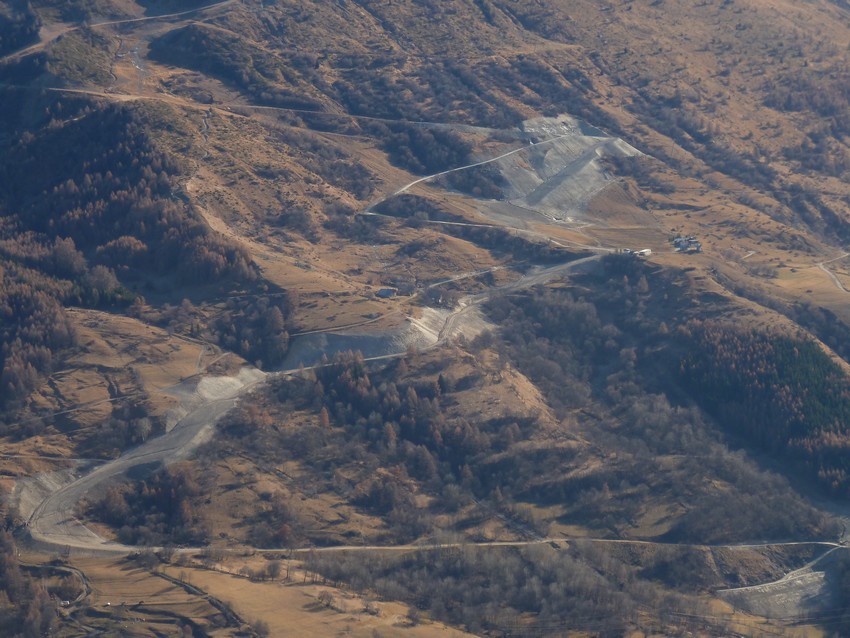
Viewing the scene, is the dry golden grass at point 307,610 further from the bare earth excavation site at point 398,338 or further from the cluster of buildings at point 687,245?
the cluster of buildings at point 687,245

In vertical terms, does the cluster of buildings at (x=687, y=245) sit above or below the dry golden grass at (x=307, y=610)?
above

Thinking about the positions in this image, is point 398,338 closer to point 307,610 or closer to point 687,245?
point 307,610

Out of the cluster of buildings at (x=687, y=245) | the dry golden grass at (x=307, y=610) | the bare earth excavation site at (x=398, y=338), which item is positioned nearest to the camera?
the dry golden grass at (x=307, y=610)

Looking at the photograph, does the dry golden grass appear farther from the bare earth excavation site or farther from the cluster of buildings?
the cluster of buildings

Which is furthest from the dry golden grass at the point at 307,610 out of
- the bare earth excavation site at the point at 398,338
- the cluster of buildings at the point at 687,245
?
the cluster of buildings at the point at 687,245

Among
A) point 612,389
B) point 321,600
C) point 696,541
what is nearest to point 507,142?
point 612,389

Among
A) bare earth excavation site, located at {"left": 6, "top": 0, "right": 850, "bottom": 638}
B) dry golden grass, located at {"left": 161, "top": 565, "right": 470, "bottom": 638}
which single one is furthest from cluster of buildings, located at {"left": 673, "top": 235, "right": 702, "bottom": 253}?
dry golden grass, located at {"left": 161, "top": 565, "right": 470, "bottom": 638}

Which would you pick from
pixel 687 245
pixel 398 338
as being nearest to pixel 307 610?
pixel 398 338

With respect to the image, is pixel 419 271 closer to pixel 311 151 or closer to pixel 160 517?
pixel 311 151

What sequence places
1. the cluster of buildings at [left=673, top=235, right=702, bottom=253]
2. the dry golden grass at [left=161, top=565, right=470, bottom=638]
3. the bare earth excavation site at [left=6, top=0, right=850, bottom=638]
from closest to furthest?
the dry golden grass at [left=161, top=565, right=470, bottom=638]
the bare earth excavation site at [left=6, top=0, right=850, bottom=638]
the cluster of buildings at [left=673, top=235, right=702, bottom=253]
